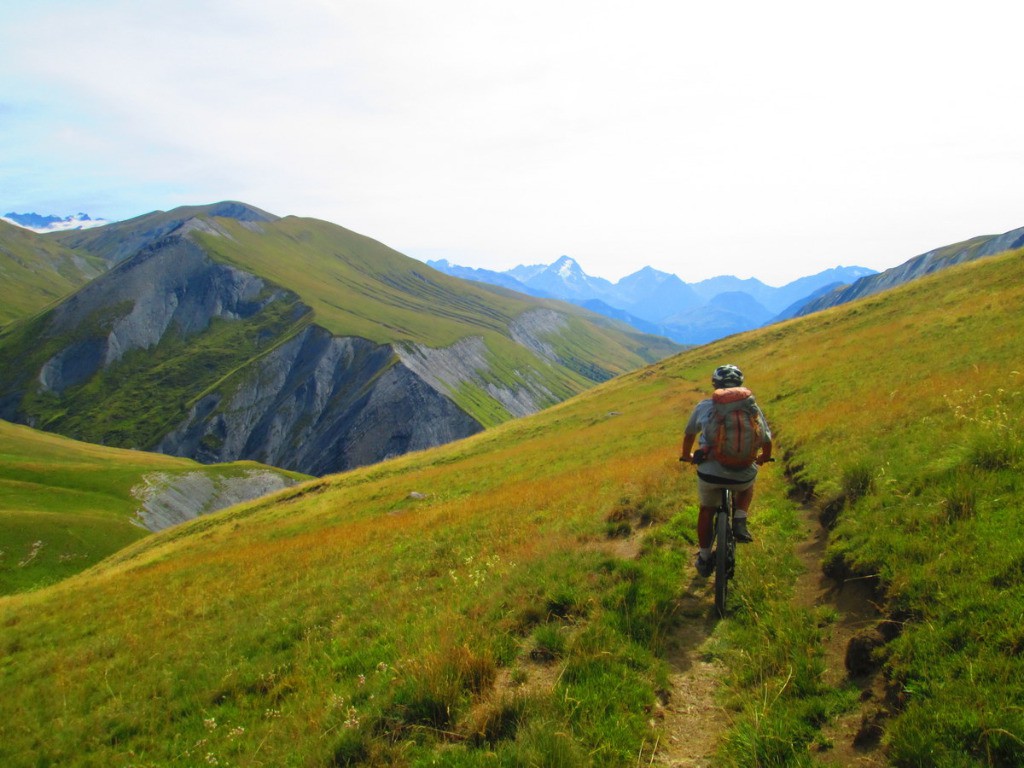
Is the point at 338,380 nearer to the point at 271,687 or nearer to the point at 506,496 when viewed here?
the point at 506,496

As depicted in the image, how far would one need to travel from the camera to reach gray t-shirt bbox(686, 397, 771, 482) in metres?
8.04

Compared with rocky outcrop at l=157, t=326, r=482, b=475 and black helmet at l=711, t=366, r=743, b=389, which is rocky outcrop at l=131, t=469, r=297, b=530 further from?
black helmet at l=711, t=366, r=743, b=389

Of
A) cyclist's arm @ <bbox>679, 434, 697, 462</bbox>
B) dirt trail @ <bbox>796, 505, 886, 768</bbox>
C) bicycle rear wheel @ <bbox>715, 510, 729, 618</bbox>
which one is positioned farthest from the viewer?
cyclist's arm @ <bbox>679, 434, 697, 462</bbox>

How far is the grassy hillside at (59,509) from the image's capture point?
36.0 m

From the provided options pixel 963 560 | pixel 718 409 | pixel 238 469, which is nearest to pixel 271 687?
pixel 718 409

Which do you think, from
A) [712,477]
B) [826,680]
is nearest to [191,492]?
[712,477]

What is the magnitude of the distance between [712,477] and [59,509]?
5765cm

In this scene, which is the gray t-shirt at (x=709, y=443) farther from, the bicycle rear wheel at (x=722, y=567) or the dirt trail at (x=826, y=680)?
the dirt trail at (x=826, y=680)

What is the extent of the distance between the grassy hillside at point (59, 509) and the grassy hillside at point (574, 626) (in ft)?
70.1

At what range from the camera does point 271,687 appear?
8812mm

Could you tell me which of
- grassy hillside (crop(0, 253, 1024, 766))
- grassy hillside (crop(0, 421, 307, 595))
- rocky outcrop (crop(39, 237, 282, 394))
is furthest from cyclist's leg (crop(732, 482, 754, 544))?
rocky outcrop (crop(39, 237, 282, 394))

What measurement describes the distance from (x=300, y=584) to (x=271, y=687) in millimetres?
5532

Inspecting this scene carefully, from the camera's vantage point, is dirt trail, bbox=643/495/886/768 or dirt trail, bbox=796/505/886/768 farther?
dirt trail, bbox=643/495/886/768

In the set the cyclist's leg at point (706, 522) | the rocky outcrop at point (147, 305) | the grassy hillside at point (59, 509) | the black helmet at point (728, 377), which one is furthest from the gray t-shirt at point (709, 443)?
the rocky outcrop at point (147, 305)
